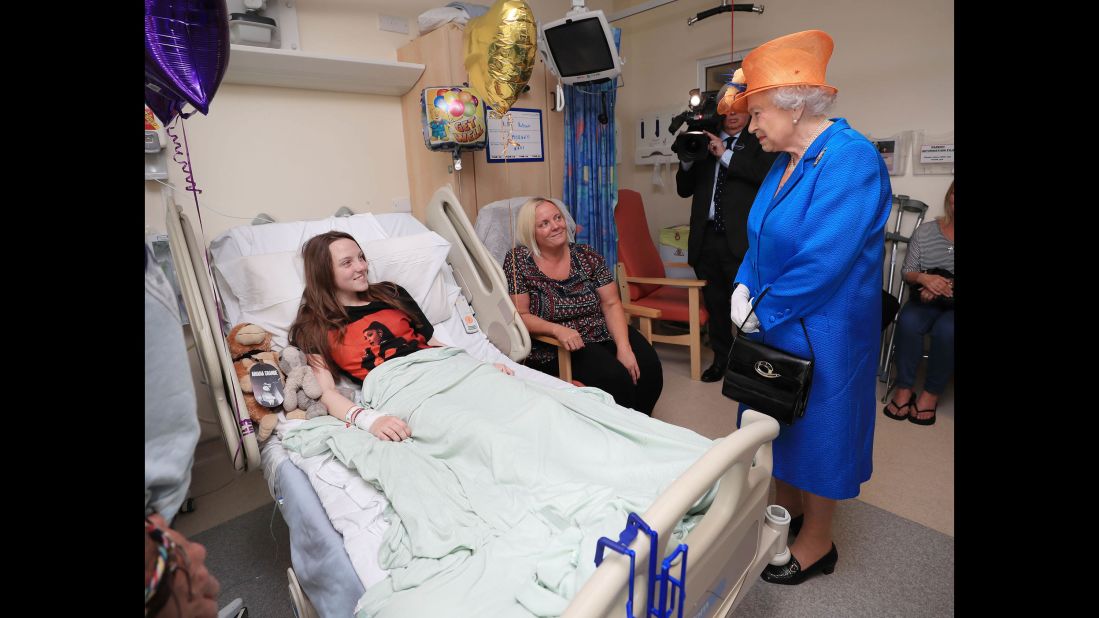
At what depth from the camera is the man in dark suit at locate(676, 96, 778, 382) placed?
296 cm

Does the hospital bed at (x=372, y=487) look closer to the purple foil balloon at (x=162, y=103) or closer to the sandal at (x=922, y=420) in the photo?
the purple foil balloon at (x=162, y=103)

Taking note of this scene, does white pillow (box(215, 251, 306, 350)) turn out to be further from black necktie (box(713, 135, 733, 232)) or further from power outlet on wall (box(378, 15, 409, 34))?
black necktie (box(713, 135, 733, 232))

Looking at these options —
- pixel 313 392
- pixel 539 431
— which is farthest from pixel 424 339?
pixel 539 431

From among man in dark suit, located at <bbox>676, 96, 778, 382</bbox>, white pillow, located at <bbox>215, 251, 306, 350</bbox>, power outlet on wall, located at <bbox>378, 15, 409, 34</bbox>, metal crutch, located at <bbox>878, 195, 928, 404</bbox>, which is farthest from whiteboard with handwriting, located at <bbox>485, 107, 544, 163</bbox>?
metal crutch, located at <bbox>878, 195, 928, 404</bbox>

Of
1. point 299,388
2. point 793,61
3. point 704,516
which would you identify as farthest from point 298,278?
point 793,61

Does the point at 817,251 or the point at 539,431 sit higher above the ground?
the point at 817,251

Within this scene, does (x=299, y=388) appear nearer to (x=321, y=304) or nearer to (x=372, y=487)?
(x=321, y=304)

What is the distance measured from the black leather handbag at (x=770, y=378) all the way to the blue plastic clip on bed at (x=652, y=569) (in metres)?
0.69

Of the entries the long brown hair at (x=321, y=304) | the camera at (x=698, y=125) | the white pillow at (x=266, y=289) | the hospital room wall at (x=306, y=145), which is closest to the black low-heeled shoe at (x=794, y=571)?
the long brown hair at (x=321, y=304)

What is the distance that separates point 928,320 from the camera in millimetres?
2959

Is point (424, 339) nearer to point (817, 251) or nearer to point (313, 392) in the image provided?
point (313, 392)
